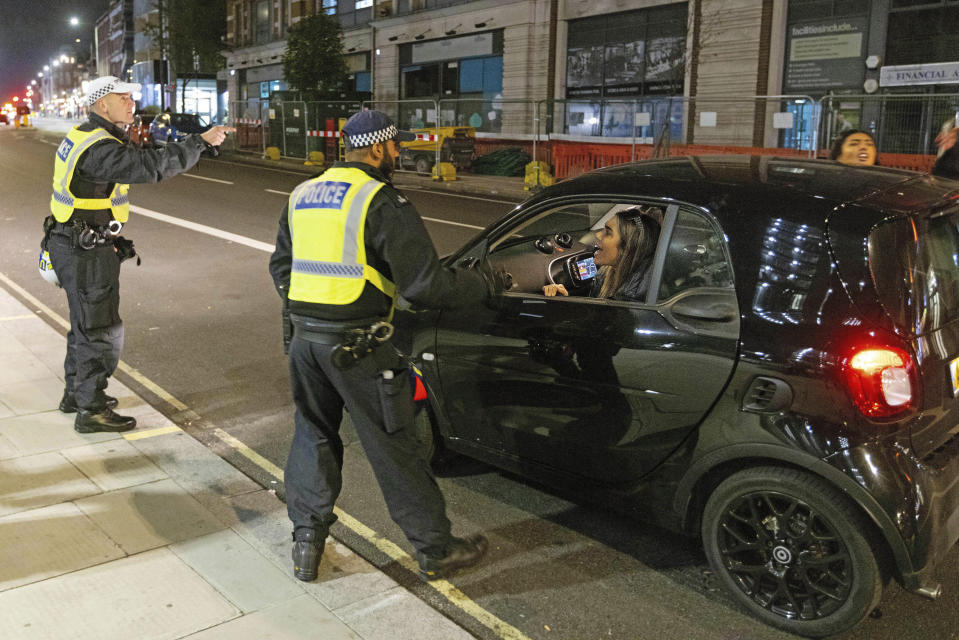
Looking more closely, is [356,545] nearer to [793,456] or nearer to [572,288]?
[572,288]

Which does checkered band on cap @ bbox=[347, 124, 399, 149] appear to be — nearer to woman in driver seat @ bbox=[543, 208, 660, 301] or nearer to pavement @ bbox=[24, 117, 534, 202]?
woman in driver seat @ bbox=[543, 208, 660, 301]

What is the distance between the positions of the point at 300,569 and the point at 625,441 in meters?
1.41

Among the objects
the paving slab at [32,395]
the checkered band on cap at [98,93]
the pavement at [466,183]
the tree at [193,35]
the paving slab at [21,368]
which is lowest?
the paving slab at [32,395]

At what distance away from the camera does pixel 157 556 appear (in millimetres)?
3770

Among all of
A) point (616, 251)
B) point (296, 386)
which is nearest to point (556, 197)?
point (616, 251)

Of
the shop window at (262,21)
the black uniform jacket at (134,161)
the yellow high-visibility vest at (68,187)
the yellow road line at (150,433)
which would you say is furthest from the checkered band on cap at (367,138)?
the shop window at (262,21)

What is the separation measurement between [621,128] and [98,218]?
16961 mm

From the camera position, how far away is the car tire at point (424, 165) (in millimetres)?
25202

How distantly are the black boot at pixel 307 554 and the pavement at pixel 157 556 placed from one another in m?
0.04

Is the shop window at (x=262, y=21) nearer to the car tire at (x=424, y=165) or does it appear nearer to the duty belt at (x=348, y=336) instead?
the car tire at (x=424, y=165)

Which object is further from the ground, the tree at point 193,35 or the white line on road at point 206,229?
the tree at point 193,35

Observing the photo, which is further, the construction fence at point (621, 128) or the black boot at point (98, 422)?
the construction fence at point (621, 128)

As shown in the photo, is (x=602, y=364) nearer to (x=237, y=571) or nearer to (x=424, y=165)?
(x=237, y=571)

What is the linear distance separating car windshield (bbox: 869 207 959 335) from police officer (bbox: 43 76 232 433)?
3.30 metres
